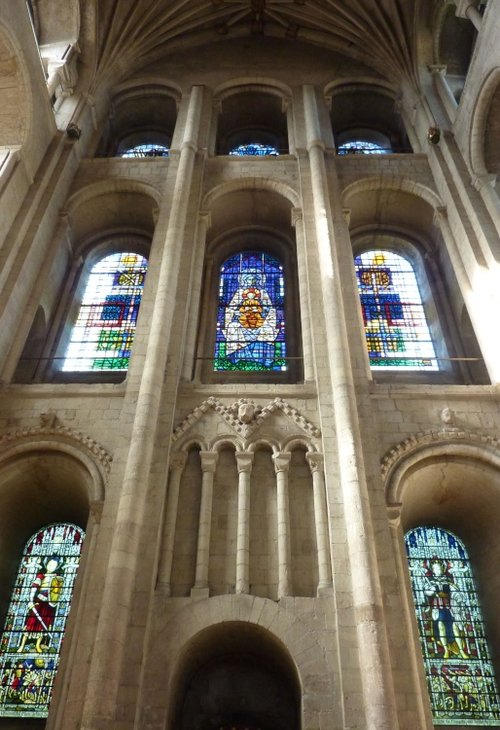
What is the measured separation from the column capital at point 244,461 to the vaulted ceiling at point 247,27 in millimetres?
10739

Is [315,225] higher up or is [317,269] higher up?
[315,225]

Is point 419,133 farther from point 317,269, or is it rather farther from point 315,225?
point 317,269

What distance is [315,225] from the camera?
11102 millimetres

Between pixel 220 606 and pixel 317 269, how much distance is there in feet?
18.9

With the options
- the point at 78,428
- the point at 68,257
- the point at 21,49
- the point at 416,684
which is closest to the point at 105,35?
the point at 21,49

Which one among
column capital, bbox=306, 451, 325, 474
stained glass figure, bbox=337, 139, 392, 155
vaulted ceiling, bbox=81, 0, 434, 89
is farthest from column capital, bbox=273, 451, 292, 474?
vaulted ceiling, bbox=81, 0, 434, 89

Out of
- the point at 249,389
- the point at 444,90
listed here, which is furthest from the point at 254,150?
the point at 249,389

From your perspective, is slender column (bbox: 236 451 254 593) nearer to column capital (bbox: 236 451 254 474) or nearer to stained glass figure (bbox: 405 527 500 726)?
column capital (bbox: 236 451 254 474)

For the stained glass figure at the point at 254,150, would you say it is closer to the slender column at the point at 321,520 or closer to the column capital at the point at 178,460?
the column capital at the point at 178,460

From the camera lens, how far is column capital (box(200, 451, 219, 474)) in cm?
816

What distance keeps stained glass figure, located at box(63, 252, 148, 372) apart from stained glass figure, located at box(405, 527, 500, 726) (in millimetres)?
5967

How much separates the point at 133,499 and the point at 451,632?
458 cm

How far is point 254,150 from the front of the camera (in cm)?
1528

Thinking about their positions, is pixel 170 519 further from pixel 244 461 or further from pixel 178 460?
pixel 244 461
